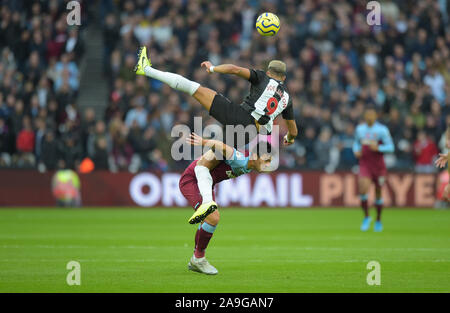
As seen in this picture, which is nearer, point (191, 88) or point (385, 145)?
point (191, 88)

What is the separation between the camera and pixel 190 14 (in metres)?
28.6

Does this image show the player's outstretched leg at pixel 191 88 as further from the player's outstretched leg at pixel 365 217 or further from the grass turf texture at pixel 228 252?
the player's outstretched leg at pixel 365 217

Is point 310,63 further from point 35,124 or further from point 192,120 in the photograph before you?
point 35,124

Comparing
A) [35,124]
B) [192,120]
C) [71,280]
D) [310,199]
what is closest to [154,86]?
[192,120]

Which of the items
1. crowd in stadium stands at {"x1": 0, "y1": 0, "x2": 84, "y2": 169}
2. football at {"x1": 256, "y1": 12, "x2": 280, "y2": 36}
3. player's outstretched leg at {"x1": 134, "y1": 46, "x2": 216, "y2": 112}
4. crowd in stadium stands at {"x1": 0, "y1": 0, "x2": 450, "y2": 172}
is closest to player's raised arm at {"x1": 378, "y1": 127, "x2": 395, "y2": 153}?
crowd in stadium stands at {"x1": 0, "y1": 0, "x2": 450, "y2": 172}

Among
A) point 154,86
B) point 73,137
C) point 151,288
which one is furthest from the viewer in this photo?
point 154,86

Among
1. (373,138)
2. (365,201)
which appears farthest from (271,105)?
(373,138)

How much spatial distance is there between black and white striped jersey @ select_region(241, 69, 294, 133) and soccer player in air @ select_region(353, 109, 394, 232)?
25.4ft

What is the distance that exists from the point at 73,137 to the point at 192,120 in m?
3.71

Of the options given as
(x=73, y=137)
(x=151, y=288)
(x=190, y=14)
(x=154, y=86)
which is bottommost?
(x=151, y=288)

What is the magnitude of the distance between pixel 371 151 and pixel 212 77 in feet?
28.4

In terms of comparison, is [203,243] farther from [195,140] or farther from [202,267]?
[195,140]

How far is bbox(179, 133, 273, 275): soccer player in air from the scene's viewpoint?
11.0m

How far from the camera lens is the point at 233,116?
38.3ft
